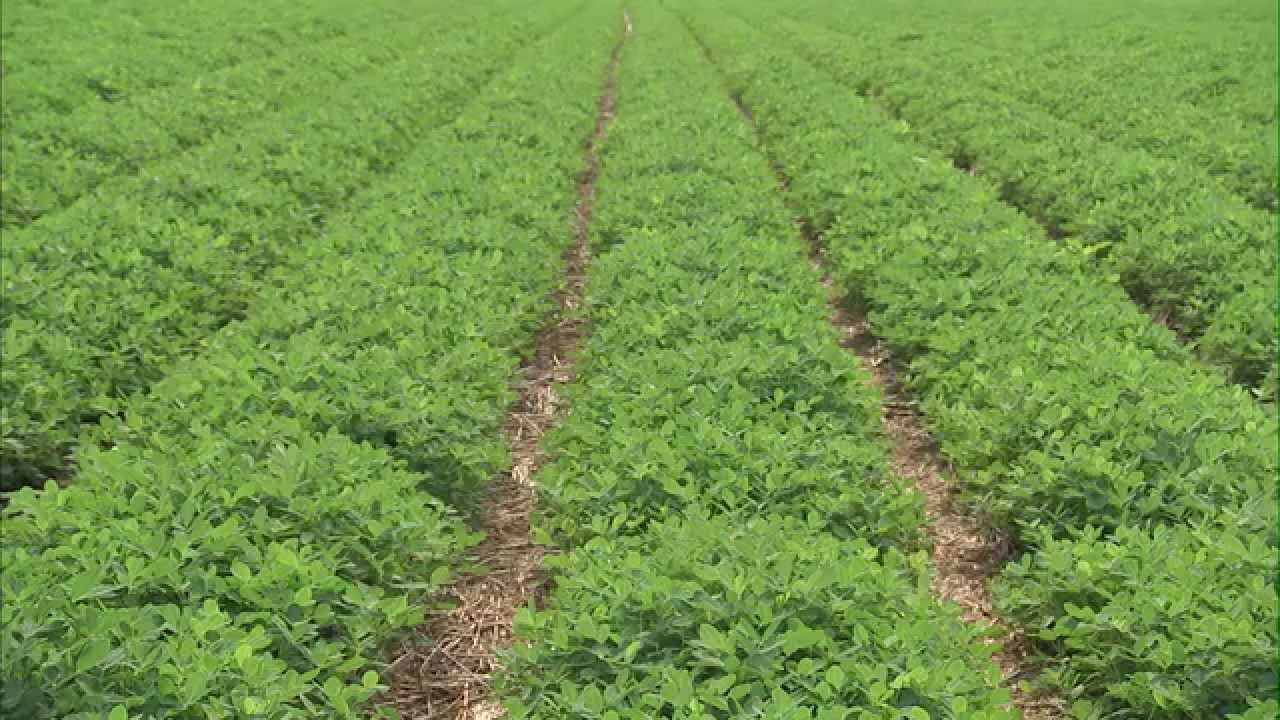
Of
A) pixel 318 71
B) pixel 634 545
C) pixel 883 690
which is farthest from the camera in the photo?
→ pixel 318 71

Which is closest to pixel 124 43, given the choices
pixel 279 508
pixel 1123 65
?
pixel 279 508

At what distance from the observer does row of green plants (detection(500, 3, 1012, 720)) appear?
3213 mm

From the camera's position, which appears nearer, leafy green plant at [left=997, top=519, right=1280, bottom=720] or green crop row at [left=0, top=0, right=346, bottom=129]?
leafy green plant at [left=997, top=519, right=1280, bottom=720]

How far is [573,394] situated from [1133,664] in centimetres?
350

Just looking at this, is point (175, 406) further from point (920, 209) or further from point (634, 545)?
point (920, 209)

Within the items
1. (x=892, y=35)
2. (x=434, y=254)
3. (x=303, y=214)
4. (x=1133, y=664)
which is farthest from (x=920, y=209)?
(x=892, y=35)

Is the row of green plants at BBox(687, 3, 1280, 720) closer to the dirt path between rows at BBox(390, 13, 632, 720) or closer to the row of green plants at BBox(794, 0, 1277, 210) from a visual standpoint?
the dirt path between rows at BBox(390, 13, 632, 720)

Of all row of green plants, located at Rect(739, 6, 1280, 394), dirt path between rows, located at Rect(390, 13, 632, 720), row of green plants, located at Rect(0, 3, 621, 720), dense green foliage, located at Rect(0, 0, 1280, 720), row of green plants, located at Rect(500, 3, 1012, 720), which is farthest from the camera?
row of green plants, located at Rect(739, 6, 1280, 394)

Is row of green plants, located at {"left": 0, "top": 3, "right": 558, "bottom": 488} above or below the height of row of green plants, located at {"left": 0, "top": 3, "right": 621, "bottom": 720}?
below

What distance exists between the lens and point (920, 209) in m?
9.06

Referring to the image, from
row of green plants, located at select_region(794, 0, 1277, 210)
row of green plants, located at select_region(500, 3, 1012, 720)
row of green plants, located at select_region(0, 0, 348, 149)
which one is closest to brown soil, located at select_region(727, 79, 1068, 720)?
row of green plants, located at select_region(500, 3, 1012, 720)

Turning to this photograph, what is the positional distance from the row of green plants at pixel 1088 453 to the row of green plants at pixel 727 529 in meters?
0.62

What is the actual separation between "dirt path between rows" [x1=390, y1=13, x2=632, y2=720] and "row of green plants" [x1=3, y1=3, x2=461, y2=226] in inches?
277

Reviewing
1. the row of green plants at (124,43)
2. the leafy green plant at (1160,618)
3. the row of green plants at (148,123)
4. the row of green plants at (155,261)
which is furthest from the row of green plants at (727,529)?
the row of green plants at (124,43)
